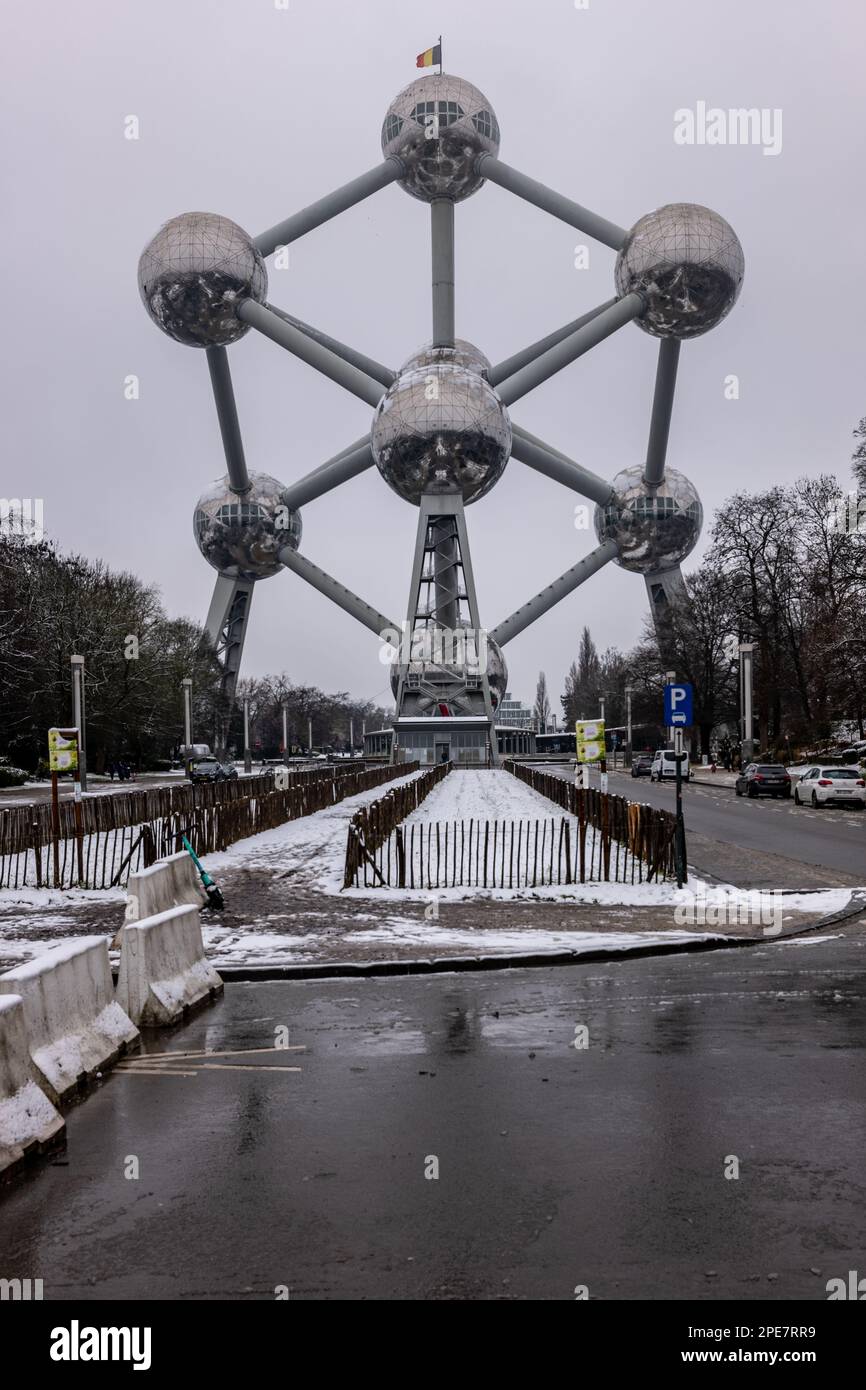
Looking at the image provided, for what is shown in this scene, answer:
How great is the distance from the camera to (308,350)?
74000mm

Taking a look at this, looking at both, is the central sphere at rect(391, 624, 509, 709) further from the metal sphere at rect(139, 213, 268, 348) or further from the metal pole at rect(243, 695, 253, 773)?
the metal sphere at rect(139, 213, 268, 348)

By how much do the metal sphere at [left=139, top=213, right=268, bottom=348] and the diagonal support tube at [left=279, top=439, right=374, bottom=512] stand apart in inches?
526

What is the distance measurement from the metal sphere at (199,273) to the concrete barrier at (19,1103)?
2706 inches

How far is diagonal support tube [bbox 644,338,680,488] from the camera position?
76375 mm

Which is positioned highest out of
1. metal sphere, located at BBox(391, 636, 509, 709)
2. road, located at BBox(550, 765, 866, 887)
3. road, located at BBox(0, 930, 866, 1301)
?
metal sphere, located at BBox(391, 636, 509, 709)

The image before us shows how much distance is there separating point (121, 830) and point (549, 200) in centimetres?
6411

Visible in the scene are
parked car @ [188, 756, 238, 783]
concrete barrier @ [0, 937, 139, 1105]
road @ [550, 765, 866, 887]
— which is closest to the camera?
concrete barrier @ [0, 937, 139, 1105]

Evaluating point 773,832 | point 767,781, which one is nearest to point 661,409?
point 767,781

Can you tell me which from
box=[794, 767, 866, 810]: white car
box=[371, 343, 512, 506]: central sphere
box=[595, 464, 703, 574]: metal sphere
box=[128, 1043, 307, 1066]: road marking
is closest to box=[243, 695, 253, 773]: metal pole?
box=[371, 343, 512, 506]: central sphere

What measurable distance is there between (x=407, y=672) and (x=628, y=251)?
96.8 feet

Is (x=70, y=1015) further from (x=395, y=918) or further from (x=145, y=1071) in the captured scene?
(x=395, y=918)

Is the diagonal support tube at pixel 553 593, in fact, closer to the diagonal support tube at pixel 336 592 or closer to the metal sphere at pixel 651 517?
the metal sphere at pixel 651 517
